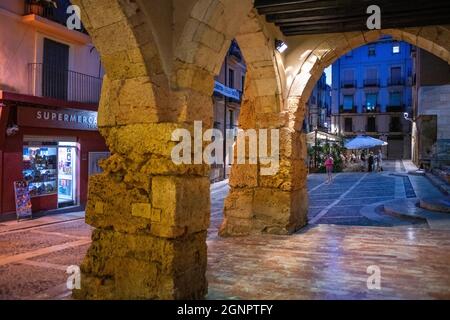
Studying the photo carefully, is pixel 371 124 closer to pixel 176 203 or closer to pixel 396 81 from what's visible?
pixel 396 81

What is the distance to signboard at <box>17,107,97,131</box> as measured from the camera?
9570mm

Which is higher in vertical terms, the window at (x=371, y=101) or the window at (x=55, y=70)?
the window at (x=371, y=101)

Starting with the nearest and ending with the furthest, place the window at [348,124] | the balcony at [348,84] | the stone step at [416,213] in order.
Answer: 1. the stone step at [416,213]
2. the window at [348,124]
3. the balcony at [348,84]

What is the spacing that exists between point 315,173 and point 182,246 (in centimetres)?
1898

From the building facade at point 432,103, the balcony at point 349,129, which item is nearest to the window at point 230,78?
the building facade at point 432,103

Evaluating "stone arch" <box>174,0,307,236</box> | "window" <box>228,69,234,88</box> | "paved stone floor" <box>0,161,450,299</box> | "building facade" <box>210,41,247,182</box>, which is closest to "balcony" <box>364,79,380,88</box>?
"building facade" <box>210,41,247,182</box>

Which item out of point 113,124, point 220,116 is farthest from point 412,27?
point 220,116

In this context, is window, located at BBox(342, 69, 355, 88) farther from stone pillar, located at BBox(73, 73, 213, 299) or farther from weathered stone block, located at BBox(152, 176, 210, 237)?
weathered stone block, located at BBox(152, 176, 210, 237)

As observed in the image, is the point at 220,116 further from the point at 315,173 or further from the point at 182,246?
the point at 182,246

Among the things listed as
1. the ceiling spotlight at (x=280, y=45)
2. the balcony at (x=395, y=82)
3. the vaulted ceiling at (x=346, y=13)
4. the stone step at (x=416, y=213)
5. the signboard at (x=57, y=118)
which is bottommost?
the stone step at (x=416, y=213)

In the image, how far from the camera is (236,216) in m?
6.50

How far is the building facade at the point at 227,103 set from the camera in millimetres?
18714

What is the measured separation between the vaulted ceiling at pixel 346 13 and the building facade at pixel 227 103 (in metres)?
11.8

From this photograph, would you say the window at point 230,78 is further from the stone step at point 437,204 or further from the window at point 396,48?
the window at point 396,48
